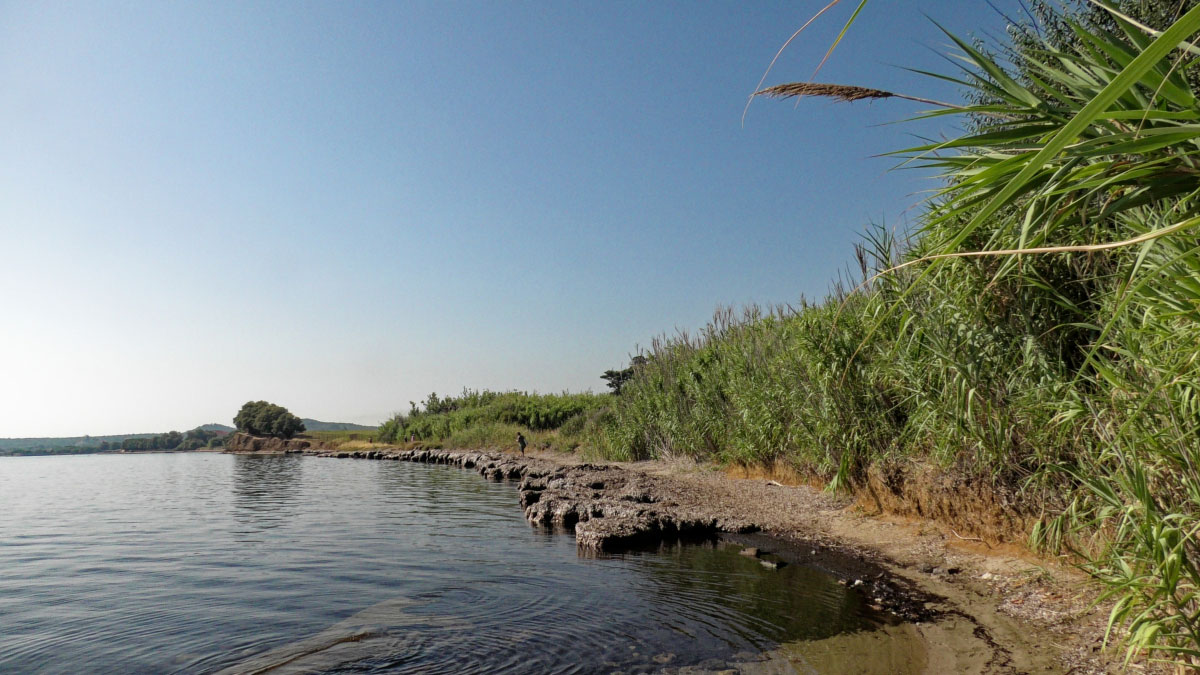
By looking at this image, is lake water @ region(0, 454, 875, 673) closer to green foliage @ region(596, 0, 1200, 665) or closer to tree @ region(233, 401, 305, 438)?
green foliage @ region(596, 0, 1200, 665)

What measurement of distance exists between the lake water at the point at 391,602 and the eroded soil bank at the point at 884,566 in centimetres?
38

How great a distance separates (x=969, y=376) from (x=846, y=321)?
2.55 meters

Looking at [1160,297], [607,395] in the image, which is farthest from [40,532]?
[607,395]

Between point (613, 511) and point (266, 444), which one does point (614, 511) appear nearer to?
point (613, 511)

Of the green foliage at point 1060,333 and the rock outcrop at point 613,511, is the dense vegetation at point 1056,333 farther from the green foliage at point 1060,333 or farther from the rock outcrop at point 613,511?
the rock outcrop at point 613,511

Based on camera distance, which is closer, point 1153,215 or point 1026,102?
point 1026,102

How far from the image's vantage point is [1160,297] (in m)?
2.96

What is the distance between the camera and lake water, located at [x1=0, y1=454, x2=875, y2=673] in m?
4.44

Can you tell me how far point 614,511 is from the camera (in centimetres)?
887

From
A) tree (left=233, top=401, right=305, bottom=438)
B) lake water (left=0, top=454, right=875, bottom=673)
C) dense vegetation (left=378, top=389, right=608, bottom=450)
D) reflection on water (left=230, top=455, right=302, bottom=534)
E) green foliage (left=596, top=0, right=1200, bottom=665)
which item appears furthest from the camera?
tree (left=233, top=401, right=305, bottom=438)

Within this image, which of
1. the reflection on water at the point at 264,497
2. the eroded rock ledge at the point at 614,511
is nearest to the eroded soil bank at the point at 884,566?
the eroded rock ledge at the point at 614,511

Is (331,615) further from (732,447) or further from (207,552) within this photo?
(732,447)

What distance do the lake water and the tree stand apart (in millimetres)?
42233

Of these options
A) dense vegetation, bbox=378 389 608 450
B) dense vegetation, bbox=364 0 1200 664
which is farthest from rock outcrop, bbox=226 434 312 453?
dense vegetation, bbox=364 0 1200 664
